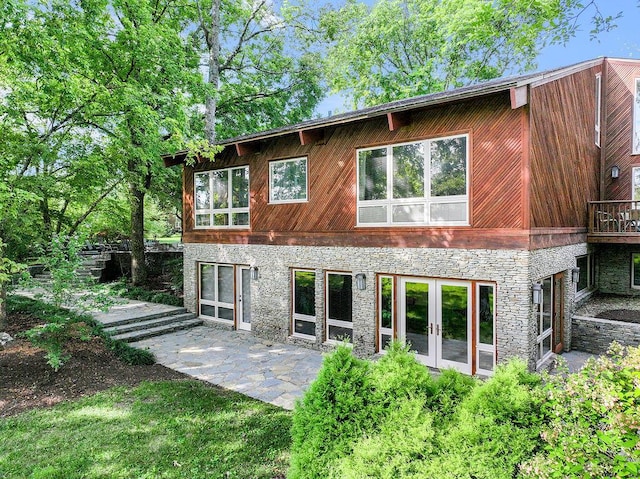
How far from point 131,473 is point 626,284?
15.3 m

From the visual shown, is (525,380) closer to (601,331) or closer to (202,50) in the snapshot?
(601,331)

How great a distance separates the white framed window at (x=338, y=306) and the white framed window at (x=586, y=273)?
7.61 m

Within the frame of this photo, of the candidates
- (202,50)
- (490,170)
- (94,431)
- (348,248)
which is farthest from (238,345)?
(202,50)

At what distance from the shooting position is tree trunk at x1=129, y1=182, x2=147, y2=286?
14695 mm

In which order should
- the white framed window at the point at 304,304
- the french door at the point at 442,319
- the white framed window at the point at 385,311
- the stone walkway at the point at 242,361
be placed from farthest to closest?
the white framed window at the point at 304,304, the white framed window at the point at 385,311, the french door at the point at 442,319, the stone walkway at the point at 242,361

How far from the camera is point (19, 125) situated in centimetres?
854

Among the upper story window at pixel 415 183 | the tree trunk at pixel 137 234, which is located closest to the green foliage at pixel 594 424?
the upper story window at pixel 415 183

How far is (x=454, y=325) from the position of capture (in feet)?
24.6

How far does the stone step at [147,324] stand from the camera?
32.8ft

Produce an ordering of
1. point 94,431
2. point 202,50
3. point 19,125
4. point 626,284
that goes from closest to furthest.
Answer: point 94,431, point 19,125, point 626,284, point 202,50

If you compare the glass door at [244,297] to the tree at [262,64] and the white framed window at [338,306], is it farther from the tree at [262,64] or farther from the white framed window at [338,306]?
the tree at [262,64]

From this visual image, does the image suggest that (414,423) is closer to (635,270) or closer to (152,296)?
(152,296)

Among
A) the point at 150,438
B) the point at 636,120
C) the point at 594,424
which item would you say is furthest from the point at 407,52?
the point at 594,424

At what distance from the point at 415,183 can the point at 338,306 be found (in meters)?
3.51
